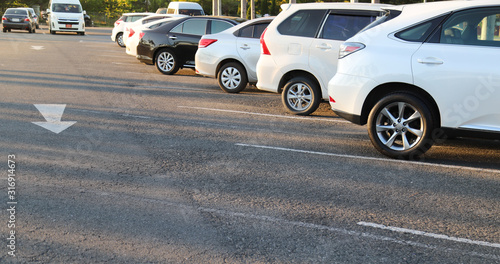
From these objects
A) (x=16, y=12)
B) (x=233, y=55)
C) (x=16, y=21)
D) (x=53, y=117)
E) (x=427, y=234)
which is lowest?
→ (x=427, y=234)

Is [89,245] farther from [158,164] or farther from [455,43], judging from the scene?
[455,43]

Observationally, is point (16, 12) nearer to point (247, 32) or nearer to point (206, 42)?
point (206, 42)

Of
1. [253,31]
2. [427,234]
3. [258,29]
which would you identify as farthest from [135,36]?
[427,234]

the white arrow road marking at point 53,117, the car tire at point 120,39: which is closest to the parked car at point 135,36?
the white arrow road marking at point 53,117

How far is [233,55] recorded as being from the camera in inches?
500

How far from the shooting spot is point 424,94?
695 centimetres

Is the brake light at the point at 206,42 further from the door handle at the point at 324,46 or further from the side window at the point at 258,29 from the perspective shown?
the door handle at the point at 324,46

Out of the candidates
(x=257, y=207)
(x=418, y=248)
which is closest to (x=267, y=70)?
(x=257, y=207)

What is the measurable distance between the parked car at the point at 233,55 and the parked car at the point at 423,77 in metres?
5.21

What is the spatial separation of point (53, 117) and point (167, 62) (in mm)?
7304

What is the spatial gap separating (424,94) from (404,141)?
0.60m

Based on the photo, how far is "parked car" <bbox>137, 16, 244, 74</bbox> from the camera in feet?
52.2

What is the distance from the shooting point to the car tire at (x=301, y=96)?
995cm

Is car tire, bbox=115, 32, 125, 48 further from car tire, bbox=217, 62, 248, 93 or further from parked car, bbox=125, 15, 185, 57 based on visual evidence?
car tire, bbox=217, 62, 248, 93
